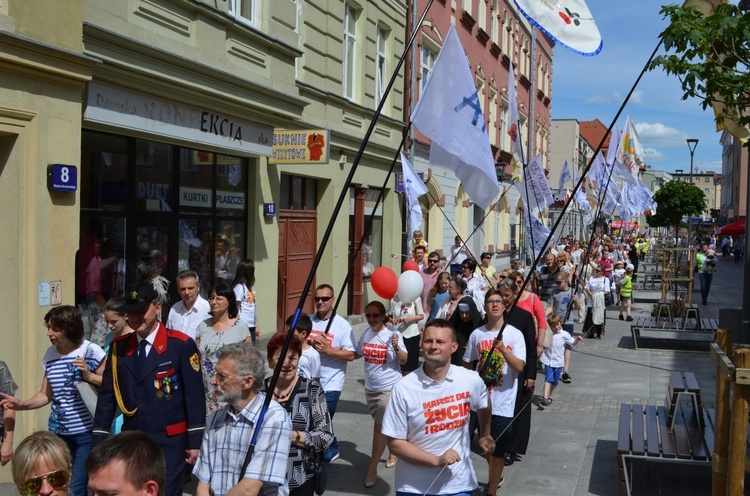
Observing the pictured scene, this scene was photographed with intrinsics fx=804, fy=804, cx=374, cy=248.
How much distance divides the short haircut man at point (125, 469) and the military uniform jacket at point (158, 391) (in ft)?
6.95

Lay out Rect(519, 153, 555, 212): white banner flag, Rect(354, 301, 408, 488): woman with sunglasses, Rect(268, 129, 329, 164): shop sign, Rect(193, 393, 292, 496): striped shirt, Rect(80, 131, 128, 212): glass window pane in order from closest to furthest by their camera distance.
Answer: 1. Rect(193, 393, 292, 496): striped shirt
2. Rect(354, 301, 408, 488): woman with sunglasses
3. Rect(80, 131, 128, 212): glass window pane
4. Rect(268, 129, 329, 164): shop sign
5. Rect(519, 153, 555, 212): white banner flag

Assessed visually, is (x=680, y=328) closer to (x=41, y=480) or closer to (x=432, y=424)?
(x=432, y=424)

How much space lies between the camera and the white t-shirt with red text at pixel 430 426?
436 centimetres

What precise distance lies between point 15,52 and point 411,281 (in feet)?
15.2

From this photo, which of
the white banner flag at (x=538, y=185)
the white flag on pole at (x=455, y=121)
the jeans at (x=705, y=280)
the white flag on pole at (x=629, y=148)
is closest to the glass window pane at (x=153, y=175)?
the white flag on pole at (x=455, y=121)

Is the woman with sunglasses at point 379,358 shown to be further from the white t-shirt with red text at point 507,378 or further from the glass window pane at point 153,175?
the glass window pane at point 153,175

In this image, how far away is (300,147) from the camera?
13211 millimetres

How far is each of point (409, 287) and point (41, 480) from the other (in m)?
6.32

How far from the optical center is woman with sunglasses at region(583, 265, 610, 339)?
54.3ft

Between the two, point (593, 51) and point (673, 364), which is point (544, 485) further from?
point (673, 364)

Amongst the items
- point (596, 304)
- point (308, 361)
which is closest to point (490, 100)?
point (596, 304)

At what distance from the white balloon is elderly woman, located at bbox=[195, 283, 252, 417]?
271cm

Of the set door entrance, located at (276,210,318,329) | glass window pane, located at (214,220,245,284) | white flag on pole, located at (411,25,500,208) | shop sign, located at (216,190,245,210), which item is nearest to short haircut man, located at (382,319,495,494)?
white flag on pole, located at (411,25,500,208)

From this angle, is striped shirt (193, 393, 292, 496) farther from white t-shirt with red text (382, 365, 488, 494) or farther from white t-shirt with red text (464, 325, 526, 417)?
white t-shirt with red text (464, 325, 526, 417)
